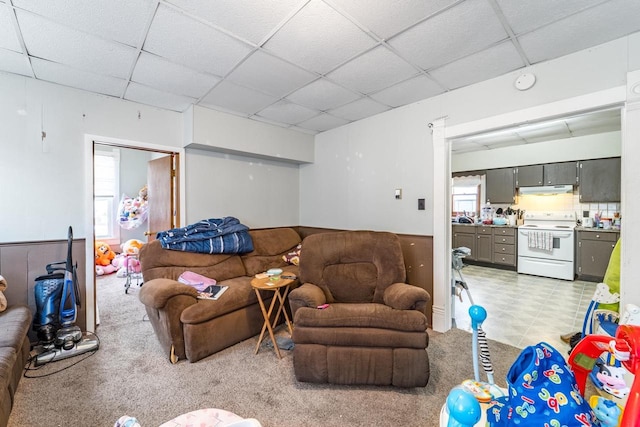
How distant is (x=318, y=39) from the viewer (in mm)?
1969

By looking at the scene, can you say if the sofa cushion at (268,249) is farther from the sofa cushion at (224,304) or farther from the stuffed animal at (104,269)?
the stuffed animal at (104,269)

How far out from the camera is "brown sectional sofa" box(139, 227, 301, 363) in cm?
229

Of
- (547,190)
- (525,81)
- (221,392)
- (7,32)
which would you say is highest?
(7,32)

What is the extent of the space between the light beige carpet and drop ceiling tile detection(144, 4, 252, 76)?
2.49 meters

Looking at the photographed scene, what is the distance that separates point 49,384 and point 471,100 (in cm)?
420

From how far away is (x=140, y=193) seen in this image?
5.85 m

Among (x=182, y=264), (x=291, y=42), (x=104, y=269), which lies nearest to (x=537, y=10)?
(x=291, y=42)

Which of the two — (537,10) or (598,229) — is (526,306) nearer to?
(598,229)

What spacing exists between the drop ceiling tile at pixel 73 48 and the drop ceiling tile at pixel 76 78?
0.11m

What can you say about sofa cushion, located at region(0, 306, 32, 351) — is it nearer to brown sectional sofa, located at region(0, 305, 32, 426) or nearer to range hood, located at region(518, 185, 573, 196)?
brown sectional sofa, located at region(0, 305, 32, 426)

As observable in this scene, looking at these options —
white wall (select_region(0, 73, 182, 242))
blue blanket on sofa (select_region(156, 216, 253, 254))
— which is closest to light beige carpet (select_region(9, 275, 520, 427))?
blue blanket on sofa (select_region(156, 216, 253, 254))

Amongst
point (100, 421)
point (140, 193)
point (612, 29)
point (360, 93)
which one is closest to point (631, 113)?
point (612, 29)

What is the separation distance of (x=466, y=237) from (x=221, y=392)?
18.4ft

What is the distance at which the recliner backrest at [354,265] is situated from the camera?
257 centimetres
